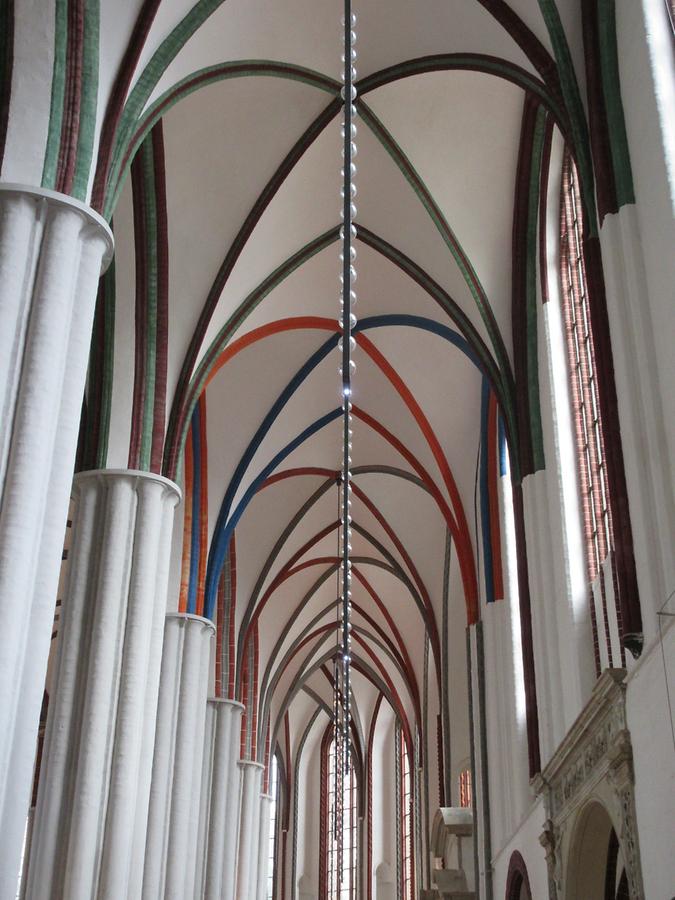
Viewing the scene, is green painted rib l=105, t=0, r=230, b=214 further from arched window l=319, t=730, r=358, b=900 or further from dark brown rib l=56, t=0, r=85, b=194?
arched window l=319, t=730, r=358, b=900

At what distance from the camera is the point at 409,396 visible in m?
18.0

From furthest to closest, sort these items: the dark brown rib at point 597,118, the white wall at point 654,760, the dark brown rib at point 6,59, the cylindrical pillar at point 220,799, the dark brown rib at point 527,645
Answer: the cylindrical pillar at point 220,799
the dark brown rib at point 527,645
the dark brown rib at point 597,118
the dark brown rib at point 6,59
the white wall at point 654,760

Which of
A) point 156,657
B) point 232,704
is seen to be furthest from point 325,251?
point 232,704

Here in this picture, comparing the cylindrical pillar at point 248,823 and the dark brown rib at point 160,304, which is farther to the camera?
the cylindrical pillar at point 248,823

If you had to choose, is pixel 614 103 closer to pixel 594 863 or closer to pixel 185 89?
pixel 185 89

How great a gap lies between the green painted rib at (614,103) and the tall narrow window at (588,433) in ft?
4.20

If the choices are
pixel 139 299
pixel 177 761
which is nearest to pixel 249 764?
pixel 177 761

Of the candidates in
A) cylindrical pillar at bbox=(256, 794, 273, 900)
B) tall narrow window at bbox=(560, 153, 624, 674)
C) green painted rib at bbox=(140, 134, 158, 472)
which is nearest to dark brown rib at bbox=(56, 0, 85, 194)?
green painted rib at bbox=(140, 134, 158, 472)

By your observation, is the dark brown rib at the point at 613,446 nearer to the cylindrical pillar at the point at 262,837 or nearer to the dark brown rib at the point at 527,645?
the dark brown rib at the point at 527,645

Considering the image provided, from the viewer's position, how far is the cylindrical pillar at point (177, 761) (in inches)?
510

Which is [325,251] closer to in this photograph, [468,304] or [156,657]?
[468,304]

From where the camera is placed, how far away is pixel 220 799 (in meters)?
19.6

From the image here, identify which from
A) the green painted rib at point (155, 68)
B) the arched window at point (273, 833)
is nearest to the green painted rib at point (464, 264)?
the green painted rib at point (155, 68)

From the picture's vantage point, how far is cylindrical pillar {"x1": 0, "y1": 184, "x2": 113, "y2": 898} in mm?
7215
